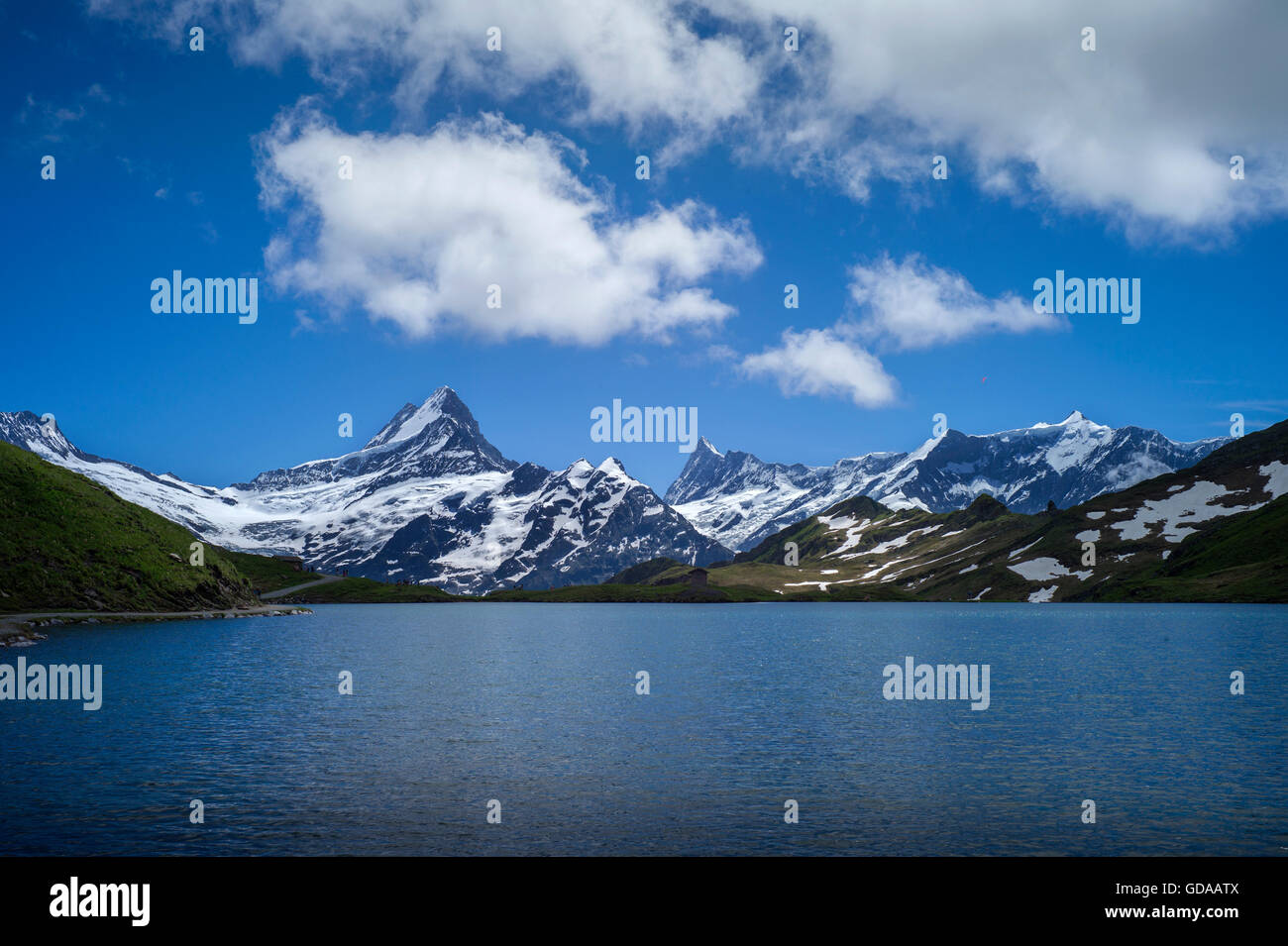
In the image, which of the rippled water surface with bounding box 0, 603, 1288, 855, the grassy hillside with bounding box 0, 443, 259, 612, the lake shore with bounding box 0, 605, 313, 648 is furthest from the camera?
the grassy hillside with bounding box 0, 443, 259, 612

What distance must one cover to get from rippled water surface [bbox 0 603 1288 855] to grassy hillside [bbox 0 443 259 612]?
223 ft

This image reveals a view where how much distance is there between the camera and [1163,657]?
361 ft

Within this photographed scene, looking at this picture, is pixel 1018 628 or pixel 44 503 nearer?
pixel 44 503

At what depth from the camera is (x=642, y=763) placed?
156ft

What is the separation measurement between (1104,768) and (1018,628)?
164m

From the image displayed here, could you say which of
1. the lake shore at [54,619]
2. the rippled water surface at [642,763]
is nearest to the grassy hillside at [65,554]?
the lake shore at [54,619]

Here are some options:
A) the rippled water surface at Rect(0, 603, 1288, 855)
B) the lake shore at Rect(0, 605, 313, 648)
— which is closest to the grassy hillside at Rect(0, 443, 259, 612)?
the lake shore at Rect(0, 605, 313, 648)

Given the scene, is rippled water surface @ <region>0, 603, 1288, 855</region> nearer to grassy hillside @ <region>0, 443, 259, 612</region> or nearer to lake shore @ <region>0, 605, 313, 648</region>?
lake shore @ <region>0, 605, 313, 648</region>

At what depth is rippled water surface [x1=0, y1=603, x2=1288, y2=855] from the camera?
109 feet

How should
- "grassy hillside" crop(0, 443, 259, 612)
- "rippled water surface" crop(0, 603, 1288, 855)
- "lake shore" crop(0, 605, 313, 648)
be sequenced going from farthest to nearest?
"grassy hillside" crop(0, 443, 259, 612) < "lake shore" crop(0, 605, 313, 648) < "rippled water surface" crop(0, 603, 1288, 855)

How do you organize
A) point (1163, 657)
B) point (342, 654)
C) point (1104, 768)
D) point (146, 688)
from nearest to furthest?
point (1104, 768) → point (146, 688) → point (1163, 657) → point (342, 654)

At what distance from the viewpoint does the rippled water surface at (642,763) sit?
33312mm
